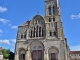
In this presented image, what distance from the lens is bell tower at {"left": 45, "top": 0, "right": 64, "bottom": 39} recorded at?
113 ft

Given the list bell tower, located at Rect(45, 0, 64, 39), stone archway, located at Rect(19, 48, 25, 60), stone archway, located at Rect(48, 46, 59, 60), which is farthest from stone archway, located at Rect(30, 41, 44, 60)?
bell tower, located at Rect(45, 0, 64, 39)

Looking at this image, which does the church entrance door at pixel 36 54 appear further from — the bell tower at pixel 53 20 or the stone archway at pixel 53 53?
the bell tower at pixel 53 20

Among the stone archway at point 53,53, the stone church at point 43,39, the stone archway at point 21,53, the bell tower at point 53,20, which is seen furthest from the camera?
the stone archway at point 21,53

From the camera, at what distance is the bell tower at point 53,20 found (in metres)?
34.4

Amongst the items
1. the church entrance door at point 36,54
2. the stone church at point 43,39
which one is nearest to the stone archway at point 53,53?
the stone church at point 43,39

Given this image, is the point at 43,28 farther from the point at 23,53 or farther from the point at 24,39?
the point at 23,53

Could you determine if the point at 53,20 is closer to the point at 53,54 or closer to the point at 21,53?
the point at 53,54

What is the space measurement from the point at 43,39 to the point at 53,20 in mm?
6667

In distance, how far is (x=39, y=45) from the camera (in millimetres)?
34812

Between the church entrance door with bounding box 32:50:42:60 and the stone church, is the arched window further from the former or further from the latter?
the church entrance door with bounding box 32:50:42:60

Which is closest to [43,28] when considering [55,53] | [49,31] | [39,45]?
[49,31]

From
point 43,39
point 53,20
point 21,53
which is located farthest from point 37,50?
point 53,20

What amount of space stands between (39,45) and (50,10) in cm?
1156

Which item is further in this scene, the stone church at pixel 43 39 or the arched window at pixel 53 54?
the stone church at pixel 43 39
